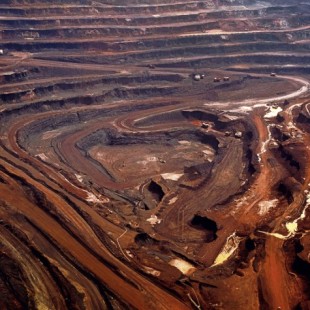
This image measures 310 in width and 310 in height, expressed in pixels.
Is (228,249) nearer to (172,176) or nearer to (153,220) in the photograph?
(153,220)

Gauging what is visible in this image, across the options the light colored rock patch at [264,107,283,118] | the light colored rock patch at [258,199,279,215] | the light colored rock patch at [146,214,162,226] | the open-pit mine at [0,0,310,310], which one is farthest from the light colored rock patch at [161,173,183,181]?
the light colored rock patch at [264,107,283,118]

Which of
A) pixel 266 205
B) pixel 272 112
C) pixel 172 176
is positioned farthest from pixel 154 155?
pixel 272 112

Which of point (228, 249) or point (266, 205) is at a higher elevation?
point (266, 205)

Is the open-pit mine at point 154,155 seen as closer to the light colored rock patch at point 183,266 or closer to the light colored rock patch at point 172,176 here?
the light colored rock patch at point 183,266

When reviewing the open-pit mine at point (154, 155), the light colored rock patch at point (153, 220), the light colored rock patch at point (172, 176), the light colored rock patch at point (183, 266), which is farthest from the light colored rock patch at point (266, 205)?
the light colored rock patch at point (172, 176)

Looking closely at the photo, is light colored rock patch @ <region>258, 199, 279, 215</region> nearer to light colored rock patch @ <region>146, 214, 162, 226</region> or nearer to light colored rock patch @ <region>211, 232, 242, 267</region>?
light colored rock patch @ <region>211, 232, 242, 267</region>

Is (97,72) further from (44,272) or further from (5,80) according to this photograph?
Result: (44,272)

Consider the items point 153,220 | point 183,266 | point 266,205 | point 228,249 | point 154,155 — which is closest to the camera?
point 183,266

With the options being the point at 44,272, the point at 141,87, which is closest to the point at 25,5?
the point at 141,87
